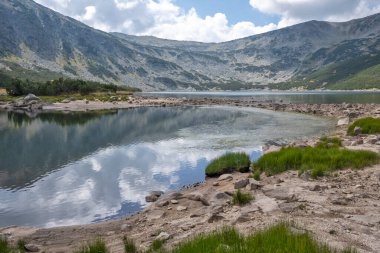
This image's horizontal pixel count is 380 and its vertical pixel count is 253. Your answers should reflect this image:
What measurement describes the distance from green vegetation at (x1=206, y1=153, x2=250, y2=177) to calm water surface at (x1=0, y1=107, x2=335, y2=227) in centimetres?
115

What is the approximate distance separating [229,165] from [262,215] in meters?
14.9

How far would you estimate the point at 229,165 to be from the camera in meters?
28.5

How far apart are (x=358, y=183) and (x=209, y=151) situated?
23519mm

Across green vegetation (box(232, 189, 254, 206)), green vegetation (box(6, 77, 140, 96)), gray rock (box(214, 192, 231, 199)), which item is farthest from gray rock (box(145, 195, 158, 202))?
green vegetation (box(6, 77, 140, 96))

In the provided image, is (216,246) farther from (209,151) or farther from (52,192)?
(209,151)

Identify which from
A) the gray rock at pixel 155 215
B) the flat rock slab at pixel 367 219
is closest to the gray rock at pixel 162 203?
the gray rock at pixel 155 215

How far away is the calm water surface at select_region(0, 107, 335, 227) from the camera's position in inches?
928

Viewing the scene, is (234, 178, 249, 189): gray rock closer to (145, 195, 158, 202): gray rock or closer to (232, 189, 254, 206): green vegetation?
(232, 189, 254, 206): green vegetation

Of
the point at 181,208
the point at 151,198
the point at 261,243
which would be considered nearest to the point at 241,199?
the point at 181,208

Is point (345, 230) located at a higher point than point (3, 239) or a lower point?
higher

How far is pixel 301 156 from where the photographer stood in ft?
81.8

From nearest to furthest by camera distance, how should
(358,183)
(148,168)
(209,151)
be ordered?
(358,183) → (148,168) → (209,151)

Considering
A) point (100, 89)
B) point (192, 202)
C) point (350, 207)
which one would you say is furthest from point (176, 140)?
point (100, 89)

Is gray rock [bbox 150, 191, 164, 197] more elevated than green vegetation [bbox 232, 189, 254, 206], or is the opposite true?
green vegetation [bbox 232, 189, 254, 206]
